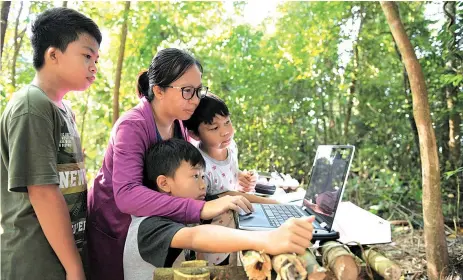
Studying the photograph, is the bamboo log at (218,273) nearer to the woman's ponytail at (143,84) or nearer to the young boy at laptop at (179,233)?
the young boy at laptop at (179,233)

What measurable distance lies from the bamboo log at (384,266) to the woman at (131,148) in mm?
510

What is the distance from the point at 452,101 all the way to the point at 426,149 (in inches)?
90.3

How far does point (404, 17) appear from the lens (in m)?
5.20

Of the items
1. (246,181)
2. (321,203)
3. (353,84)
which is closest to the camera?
(321,203)

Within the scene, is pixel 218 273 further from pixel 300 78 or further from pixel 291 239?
pixel 300 78

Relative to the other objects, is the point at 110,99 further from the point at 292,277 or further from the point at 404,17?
the point at 292,277

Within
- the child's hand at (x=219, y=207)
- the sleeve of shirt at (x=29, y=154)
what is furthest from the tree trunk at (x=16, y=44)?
the child's hand at (x=219, y=207)

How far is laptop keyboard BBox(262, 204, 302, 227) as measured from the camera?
1.72 meters

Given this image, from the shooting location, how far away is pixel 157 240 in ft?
4.67

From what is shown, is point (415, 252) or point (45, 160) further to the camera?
point (415, 252)

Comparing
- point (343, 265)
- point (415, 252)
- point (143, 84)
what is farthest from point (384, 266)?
point (415, 252)

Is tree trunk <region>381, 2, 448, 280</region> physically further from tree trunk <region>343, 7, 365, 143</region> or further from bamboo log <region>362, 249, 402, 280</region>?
tree trunk <region>343, 7, 365, 143</region>

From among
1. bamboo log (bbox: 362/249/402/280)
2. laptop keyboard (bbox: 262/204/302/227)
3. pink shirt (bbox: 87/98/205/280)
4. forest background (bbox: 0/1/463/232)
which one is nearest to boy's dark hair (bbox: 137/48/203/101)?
pink shirt (bbox: 87/98/205/280)

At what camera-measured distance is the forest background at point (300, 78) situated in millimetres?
4891
